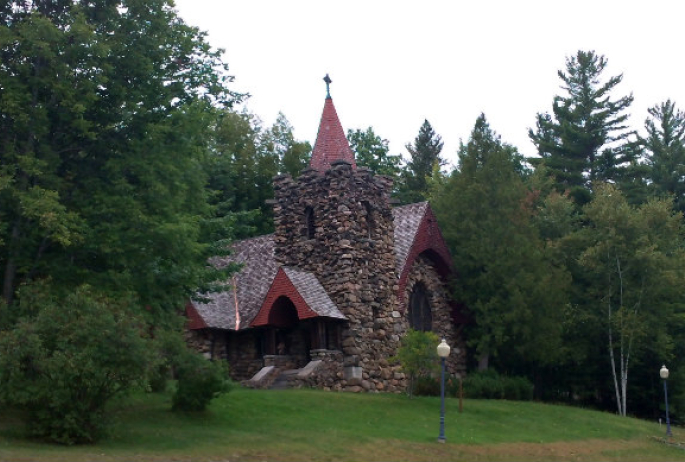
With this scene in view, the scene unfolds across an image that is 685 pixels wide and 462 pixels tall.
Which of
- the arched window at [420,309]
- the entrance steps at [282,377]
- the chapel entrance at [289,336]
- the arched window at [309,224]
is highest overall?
the arched window at [309,224]

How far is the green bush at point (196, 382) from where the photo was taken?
20859 mm

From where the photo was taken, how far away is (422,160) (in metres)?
75.8

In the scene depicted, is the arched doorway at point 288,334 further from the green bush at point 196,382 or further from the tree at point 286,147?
the tree at point 286,147

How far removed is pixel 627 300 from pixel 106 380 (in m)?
25.8

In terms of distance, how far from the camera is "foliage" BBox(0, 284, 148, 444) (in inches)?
660

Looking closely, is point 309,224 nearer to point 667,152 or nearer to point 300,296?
point 300,296

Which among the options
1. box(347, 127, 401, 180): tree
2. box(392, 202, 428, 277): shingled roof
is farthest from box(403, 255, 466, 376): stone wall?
box(347, 127, 401, 180): tree

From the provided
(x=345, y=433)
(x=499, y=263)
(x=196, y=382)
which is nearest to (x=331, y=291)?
(x=499, y=263)

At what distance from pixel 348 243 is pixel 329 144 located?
4.67 m

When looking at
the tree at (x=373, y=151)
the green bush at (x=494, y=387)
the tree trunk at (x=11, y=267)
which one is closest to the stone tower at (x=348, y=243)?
the green bush at (x=494, y=387)

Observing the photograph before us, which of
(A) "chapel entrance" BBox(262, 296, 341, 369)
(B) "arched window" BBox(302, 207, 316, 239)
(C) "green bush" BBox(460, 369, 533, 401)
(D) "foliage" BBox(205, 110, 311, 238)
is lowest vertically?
(C) "green bush" BBox(460, 369, 533, 401)

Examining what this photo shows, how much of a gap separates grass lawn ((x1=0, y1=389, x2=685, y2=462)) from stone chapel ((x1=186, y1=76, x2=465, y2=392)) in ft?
9.56

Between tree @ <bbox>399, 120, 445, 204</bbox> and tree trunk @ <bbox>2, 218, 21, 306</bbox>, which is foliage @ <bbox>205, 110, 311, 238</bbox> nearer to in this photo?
tree @ <bbox>399, 120, 445, 204</bbox>

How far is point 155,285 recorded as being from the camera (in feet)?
74.1
